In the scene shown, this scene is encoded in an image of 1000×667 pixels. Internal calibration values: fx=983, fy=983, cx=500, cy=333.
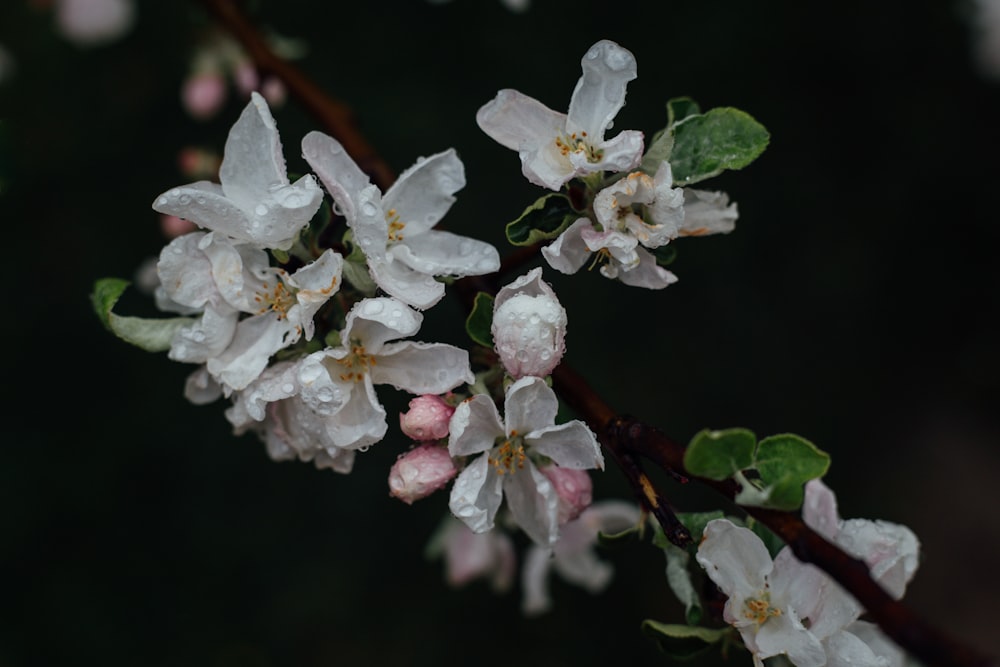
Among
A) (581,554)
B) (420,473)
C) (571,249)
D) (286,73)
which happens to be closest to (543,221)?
(571,249)

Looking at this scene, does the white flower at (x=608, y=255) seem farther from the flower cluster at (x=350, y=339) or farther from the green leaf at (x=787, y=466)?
the green leaf at (x=787, y=466)

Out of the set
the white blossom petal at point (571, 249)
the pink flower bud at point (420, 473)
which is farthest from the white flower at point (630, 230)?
the pink flower bud at point (420, 473)

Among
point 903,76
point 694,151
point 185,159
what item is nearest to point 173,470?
point 185,159

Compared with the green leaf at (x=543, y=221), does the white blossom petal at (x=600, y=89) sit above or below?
above

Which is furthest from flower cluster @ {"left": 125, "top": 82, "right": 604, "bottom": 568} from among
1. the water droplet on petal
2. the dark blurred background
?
the dark blurred background

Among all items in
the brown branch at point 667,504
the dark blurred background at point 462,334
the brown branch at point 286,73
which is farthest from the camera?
the dark blurred background at point 462,334

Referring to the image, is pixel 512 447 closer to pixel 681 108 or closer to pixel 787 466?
pixel 787 466
